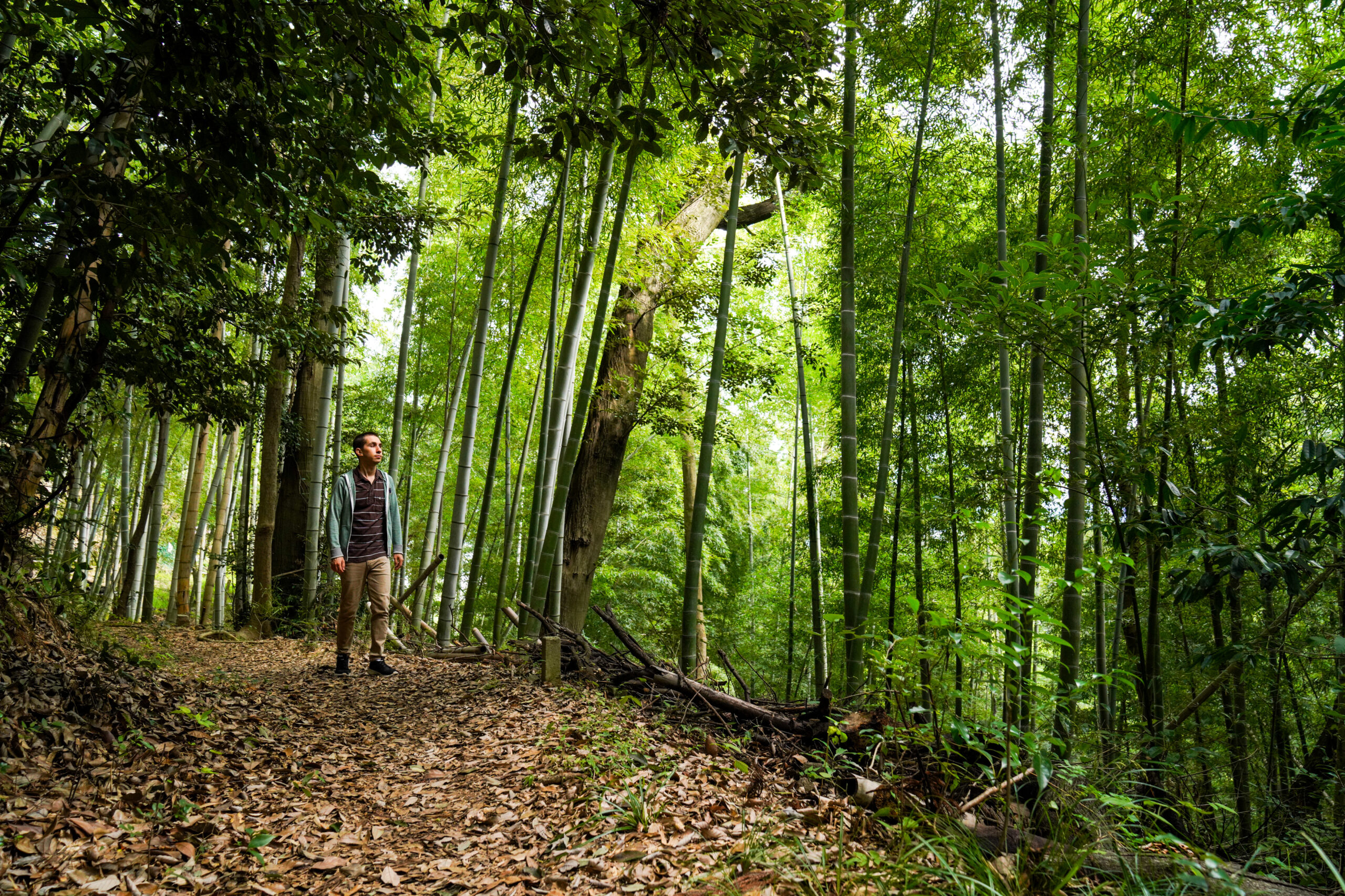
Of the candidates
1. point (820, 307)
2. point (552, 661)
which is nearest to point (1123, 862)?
point (552, 661)

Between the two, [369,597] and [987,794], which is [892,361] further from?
[369,597]

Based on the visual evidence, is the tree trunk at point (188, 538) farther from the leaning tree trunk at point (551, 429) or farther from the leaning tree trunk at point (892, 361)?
the leaning tree trunk at point (892, 361)

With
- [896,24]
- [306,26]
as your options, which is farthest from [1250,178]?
[306,26]

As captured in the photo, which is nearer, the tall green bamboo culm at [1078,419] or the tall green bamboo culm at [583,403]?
the tall green bamboo culm at [1078,419]

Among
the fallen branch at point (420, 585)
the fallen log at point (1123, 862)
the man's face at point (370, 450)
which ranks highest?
the man's face at point (370, 450)

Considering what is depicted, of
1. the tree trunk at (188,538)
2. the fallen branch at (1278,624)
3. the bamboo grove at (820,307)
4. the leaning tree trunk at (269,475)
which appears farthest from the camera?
the tree trunk at (188,538)

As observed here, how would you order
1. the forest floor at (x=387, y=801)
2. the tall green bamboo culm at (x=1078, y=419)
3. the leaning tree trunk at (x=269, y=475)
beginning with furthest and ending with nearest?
the leaning tree trunk at (x=269, y=475) < the tall green bamboo culm at (x=1078, y=419) < the forest floor at (x=387, y=801)

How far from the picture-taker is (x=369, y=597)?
14.2ft

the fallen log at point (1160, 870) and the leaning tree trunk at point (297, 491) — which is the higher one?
the leaning tree trunk at point (297, 491)

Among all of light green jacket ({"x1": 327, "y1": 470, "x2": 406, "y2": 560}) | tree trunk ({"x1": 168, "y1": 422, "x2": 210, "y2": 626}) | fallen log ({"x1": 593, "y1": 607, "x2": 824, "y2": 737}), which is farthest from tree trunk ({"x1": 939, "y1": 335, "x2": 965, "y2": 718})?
tree trunk ({"x1": 168, "y1": 422, "x2": 210, "y2": 626})

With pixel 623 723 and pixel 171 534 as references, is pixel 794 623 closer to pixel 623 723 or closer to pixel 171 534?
pixel 623 723

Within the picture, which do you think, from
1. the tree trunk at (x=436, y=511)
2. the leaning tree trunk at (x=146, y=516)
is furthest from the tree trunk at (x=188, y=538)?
the tree trunk at (x=436, y=511)

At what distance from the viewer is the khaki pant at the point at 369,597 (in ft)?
13.7

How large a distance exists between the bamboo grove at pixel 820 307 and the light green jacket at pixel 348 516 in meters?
0.67
